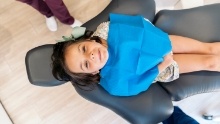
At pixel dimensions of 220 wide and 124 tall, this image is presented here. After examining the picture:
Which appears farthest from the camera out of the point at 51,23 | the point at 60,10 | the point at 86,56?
the point at 51,23

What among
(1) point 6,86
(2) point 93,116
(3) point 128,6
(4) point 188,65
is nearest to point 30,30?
(1) point 6,86

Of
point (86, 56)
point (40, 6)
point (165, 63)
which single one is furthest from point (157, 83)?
point (40, 6)

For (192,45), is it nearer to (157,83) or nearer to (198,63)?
(198,63)

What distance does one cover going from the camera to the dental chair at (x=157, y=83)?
1101 millimetres

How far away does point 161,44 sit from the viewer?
1132mm

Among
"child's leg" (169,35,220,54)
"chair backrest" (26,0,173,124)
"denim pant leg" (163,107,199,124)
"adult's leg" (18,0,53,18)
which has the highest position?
"child's leg" (169,35,220,54)

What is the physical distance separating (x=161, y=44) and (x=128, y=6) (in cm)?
23

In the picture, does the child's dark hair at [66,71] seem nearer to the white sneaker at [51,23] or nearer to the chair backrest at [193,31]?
the chair backrest at [193,31]

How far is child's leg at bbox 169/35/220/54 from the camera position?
1175 millimetres

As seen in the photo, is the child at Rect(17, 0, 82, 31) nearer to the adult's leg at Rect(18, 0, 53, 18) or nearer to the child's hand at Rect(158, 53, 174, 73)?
the adult's leg at Rect(18, 0, 53, 18)

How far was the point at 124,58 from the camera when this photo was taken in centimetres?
111

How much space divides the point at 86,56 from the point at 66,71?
0.40 feet

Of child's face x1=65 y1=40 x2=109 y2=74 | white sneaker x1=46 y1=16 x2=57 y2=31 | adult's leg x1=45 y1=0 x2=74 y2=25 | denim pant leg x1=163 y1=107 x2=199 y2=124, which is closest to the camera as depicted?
child's face x1=65 y1=40 x2=109 y2=74

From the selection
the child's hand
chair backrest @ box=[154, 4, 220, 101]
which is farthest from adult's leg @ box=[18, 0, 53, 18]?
the child's hand
